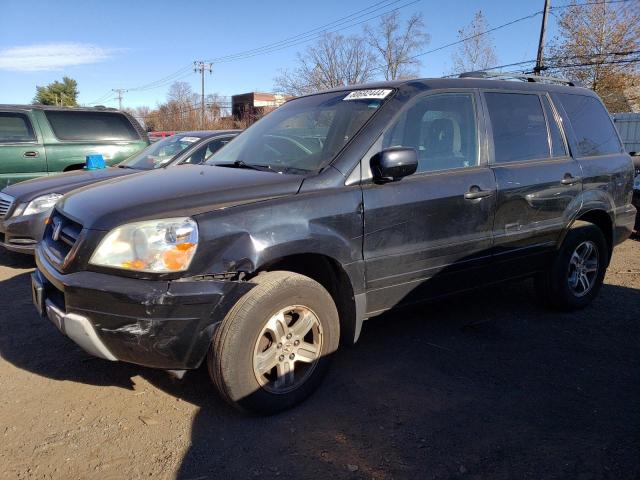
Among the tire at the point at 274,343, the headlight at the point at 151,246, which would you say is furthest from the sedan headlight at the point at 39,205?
the tire at the point at 274,343

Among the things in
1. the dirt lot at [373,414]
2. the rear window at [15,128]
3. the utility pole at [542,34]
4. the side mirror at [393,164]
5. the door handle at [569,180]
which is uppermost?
the utility pole at [542,34]

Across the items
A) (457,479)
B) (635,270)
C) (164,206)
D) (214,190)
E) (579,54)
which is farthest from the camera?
(579,54)

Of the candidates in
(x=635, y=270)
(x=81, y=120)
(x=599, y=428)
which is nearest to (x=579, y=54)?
(x=635, y=270)

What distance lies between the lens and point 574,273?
4562mm

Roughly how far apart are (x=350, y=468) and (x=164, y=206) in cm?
159

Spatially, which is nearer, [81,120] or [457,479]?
[457,479]

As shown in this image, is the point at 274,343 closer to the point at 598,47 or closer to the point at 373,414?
the point at 373,414

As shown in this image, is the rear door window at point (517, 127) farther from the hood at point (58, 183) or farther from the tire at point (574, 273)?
the hood at point (58, 183)

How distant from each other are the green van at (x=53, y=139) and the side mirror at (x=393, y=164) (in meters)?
6.31

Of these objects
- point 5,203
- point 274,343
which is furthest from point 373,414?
point 5,203

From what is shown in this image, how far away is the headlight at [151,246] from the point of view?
252 cm

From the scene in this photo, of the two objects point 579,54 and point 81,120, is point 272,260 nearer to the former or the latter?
point 81,120

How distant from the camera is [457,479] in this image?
2371 millimetres

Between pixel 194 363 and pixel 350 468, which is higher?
pixel 194 363
